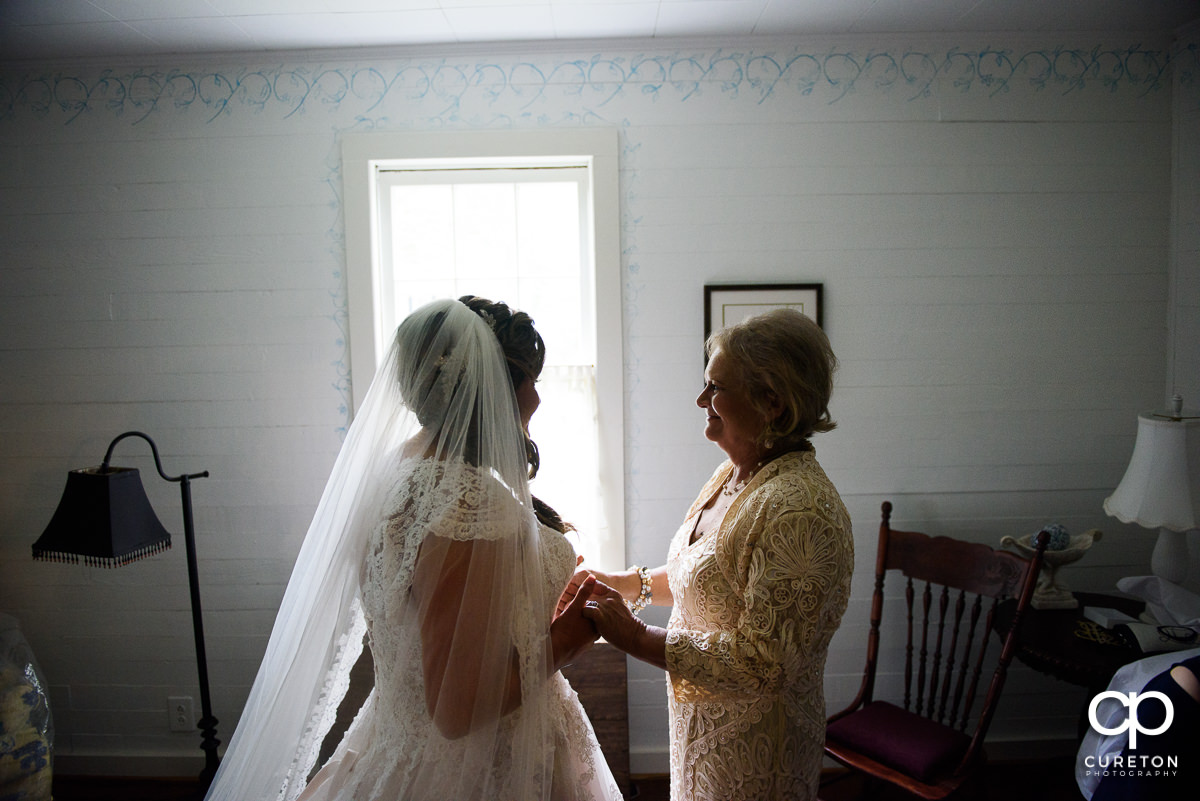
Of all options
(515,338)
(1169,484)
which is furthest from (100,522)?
(1169,484)

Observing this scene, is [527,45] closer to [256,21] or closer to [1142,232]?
[256,21]

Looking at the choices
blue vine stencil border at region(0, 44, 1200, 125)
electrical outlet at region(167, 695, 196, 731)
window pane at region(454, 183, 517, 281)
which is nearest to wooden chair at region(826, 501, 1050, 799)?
blue vine stencil border at region(0, 44, 1200, 125)

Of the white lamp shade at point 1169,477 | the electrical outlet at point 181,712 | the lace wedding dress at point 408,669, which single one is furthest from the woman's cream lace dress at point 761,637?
the electrical outlet at point 181,712

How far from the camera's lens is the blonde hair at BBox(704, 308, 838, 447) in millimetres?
1505

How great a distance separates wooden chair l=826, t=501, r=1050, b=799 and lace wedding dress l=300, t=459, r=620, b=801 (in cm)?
120

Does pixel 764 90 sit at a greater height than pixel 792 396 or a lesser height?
greater

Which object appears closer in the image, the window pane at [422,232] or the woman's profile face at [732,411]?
the woman's profile face at [732,411]

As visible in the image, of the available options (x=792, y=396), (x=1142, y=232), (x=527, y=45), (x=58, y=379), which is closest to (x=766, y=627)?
(x=792, y=396)

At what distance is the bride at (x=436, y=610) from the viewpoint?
1.26 m

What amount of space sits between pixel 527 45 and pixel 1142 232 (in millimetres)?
2383

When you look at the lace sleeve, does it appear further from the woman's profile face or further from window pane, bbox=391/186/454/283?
window pane, bbox=391/186/454/283

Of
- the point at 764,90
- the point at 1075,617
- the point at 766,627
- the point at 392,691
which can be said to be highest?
the point at 764,90

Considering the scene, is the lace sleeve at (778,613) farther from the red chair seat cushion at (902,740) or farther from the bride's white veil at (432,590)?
the red chair seat cushion at (902,740)

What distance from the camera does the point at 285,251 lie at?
8.35 feet
